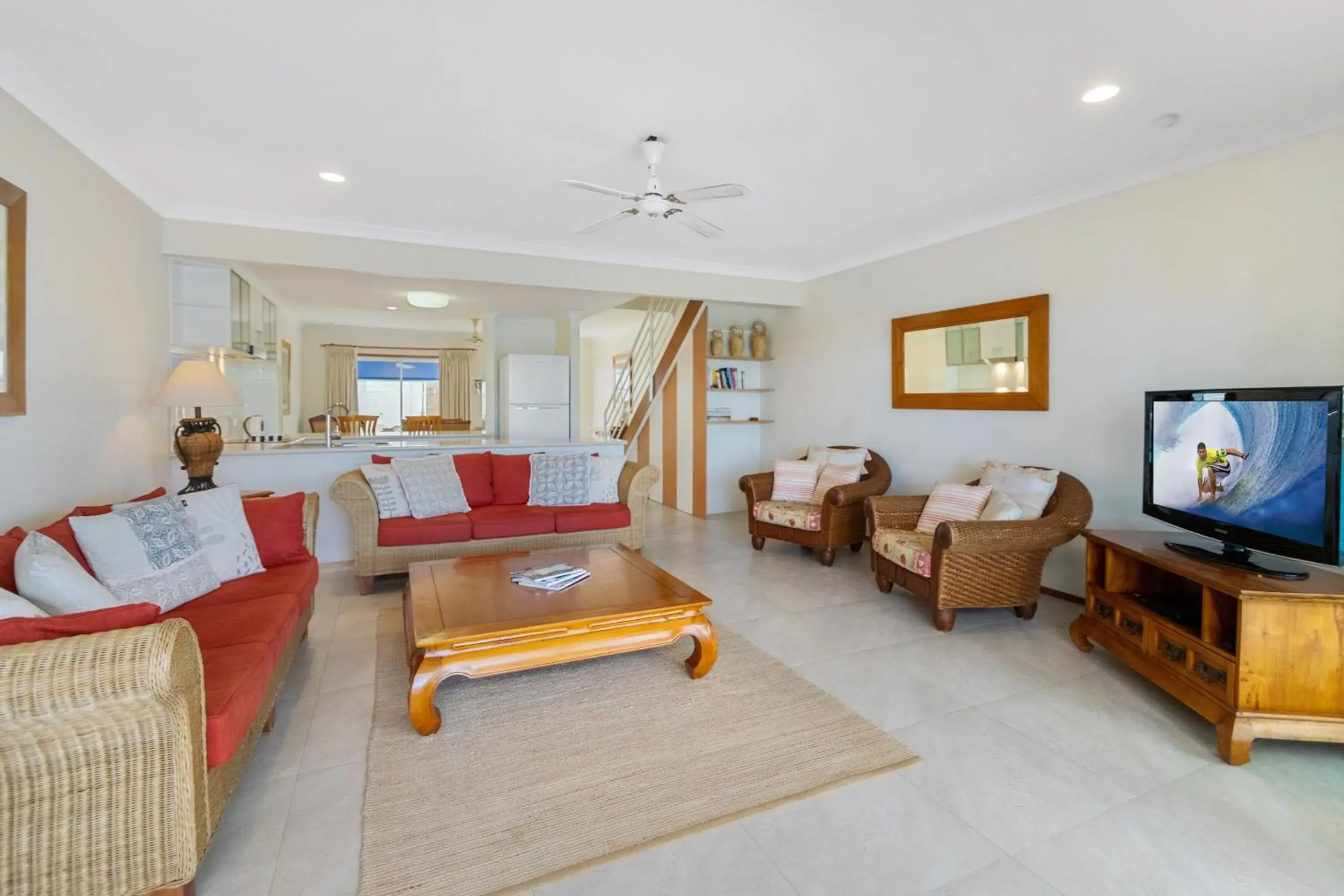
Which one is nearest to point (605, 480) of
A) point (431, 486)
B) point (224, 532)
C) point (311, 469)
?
point (431, 486)

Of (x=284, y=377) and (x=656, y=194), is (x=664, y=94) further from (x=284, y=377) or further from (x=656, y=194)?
(x=284, y=377)

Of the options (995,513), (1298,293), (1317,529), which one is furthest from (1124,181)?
(1317,529)

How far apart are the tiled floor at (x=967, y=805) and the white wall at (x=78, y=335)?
136cm

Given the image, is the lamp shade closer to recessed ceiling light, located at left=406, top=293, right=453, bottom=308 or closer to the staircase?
recessed ceiling light, located at left=406, top=293, right=453, bottom=308

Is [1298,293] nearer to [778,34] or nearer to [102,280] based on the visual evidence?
[778,34]

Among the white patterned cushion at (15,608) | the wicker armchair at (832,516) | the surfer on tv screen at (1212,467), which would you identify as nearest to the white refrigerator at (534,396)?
the wicker armchair at (832,516)

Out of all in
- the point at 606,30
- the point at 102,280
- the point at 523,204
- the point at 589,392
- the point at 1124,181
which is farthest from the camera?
the point at 589,392

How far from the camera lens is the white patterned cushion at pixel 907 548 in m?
3.37

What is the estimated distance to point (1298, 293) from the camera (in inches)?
108

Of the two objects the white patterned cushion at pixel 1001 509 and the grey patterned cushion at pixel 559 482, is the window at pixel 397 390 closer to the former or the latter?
the grey patterned cushion at pixel 559 482

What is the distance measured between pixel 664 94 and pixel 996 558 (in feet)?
9.21

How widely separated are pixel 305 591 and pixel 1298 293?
4.70 m

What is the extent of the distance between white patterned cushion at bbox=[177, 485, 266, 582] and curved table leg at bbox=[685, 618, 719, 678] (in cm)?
199

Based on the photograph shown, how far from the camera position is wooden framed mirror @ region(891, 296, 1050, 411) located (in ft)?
12.8
